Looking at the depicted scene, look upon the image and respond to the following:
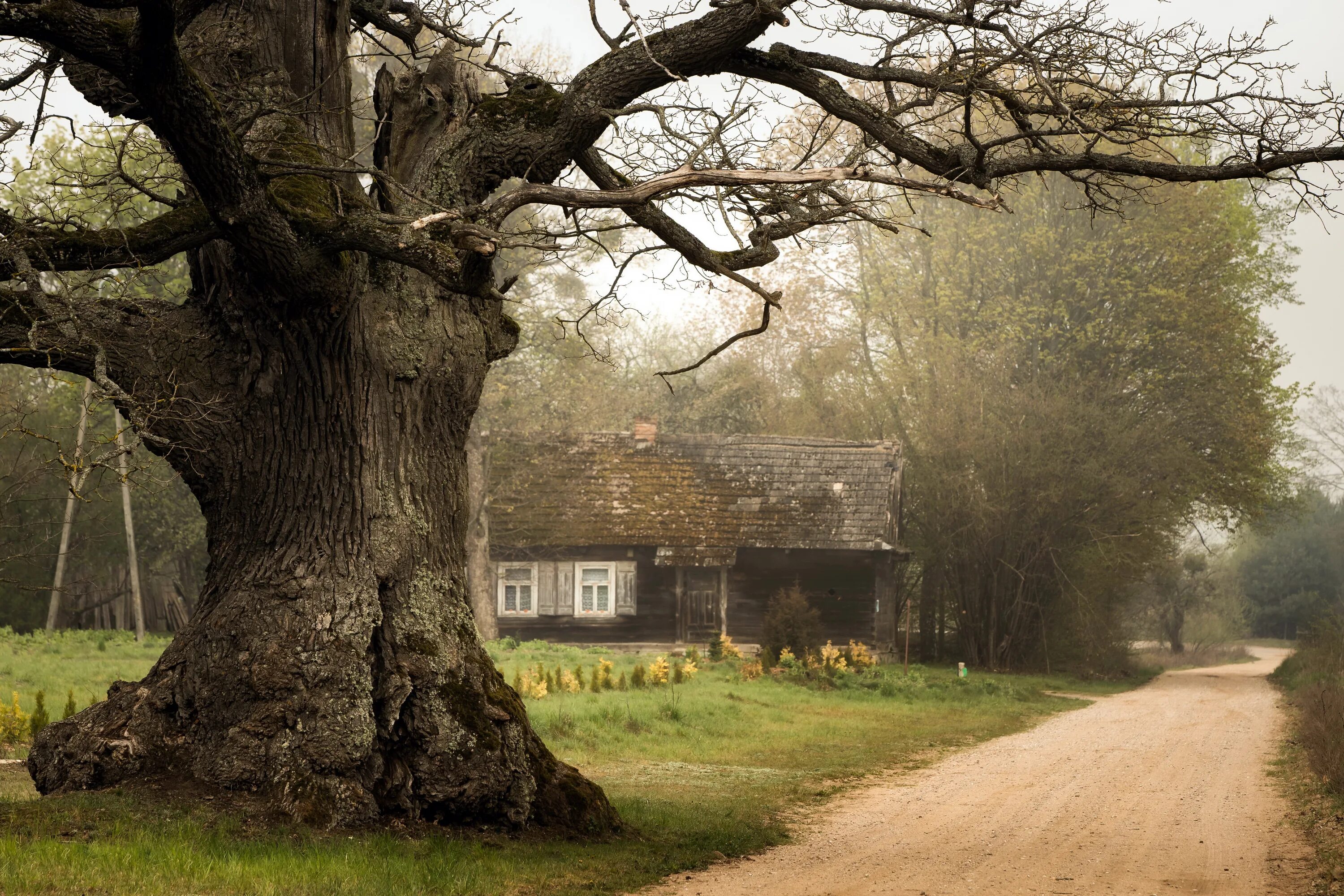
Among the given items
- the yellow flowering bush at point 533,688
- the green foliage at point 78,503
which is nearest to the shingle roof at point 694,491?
the green foliage at point 78,503

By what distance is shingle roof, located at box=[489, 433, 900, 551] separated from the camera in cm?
2820

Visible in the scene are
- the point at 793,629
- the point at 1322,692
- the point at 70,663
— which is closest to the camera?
the point at 1322,692

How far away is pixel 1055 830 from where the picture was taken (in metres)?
9.30

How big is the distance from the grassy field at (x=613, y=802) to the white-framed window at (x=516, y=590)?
26.7 ft

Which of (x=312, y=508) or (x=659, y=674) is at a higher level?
(x=312, y=508)

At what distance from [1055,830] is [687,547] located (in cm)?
1887

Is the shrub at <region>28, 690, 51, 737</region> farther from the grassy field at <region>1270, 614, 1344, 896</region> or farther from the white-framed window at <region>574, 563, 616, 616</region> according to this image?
the white-framed window at <region>574, 563, 616, 616</region>


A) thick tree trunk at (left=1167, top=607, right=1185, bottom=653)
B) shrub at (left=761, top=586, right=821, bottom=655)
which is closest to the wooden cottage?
shrub at (left=761, top=586, right=821, bottom=655)

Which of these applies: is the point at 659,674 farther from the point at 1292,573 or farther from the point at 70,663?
the point at 1292,573

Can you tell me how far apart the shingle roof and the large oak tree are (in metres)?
19.5

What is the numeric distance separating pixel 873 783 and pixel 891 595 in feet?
55.1

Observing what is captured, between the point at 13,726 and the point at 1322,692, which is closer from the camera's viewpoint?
the point at 13,726

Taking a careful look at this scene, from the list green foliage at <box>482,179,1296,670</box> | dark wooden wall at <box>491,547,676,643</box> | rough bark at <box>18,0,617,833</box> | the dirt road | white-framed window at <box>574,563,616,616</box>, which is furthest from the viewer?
white-framed window at <box>574,563,616,616</box>

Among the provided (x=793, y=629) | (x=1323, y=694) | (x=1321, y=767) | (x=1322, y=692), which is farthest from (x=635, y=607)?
(x=1321, y=767)
